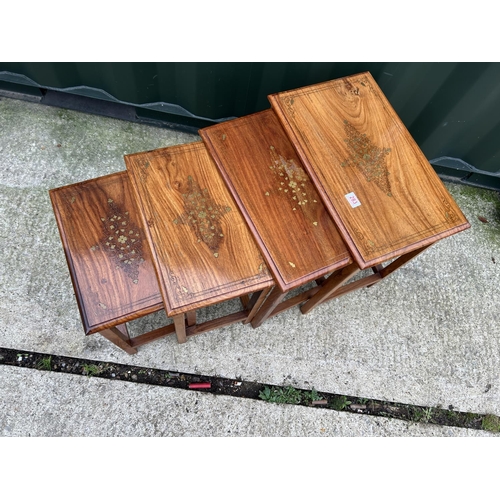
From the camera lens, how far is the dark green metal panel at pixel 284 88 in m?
2.32

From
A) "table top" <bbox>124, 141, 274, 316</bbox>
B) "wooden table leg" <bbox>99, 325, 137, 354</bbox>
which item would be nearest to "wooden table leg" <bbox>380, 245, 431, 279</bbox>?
"table top" <bbox>124, 141, 274, 316</bbox>

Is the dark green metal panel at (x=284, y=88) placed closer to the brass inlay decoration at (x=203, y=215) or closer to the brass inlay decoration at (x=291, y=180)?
the brass inlay decoration at (x=291, y=180)

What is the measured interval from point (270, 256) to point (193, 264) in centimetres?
32

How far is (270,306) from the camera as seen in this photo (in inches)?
78.5

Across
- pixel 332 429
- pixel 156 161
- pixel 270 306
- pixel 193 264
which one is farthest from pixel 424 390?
pixel 156 161

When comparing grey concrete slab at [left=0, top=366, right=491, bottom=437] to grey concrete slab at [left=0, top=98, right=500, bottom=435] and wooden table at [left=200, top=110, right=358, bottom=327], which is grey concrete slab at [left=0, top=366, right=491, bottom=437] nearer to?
grey concrete slab at [left=0, top=98, right=500, bottom=435]

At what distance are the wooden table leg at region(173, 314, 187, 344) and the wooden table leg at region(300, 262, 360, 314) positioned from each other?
752mm

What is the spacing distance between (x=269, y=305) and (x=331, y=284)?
1.09 ft

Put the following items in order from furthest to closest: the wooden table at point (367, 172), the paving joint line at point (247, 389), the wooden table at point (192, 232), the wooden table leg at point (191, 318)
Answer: the paving joint line at point (247, 389) < the wooden table leg at point (191, 318) < the wooden table at point (367, 172) < the wooden table at point (192, 232)

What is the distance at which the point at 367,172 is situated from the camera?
1.83m

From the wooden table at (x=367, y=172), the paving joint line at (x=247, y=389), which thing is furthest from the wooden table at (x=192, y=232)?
the paving joint line at (x=247, y=389)

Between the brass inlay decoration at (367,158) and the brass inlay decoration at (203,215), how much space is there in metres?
0.63

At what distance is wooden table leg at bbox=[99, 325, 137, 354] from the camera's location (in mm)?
1804

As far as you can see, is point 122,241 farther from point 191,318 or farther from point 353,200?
point 353,200
